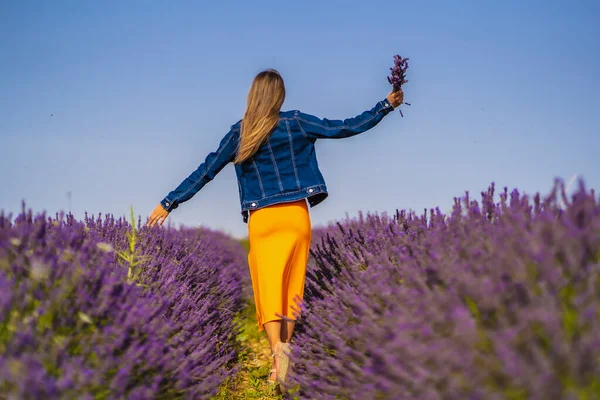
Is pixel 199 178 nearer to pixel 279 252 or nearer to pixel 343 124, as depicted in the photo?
pixel 279 252

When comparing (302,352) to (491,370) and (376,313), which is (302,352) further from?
(491,370)

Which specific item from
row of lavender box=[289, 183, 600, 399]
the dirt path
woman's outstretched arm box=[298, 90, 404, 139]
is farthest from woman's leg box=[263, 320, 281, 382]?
woman's outstretched arm box=[298, 90, 404, 139]

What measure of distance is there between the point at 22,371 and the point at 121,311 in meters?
0.53

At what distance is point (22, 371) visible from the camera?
5.99 ft

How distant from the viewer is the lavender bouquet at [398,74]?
3.78 meters

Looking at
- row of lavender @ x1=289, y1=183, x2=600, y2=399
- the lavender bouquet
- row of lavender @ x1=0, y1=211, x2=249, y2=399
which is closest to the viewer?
row of lavender @ x1=289, y1=183, x2=600, y2=399

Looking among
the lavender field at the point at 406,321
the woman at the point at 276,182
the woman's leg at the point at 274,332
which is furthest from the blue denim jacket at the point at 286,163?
the lavender field at the point at 406,321

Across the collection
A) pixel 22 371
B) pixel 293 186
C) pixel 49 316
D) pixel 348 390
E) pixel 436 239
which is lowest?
pixel 348 390

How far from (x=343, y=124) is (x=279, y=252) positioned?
102 centimetres

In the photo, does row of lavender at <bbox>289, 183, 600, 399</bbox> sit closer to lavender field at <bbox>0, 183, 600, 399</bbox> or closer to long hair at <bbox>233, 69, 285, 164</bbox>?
lavender field at <bbox>0, 183, 600, 399</bbox>

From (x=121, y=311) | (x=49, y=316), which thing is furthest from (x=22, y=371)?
(x=121, y=311)

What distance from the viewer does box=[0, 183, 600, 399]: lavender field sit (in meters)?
1.63

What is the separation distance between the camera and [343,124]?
4.03 m

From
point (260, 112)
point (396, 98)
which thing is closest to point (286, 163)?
point (260, 112)
